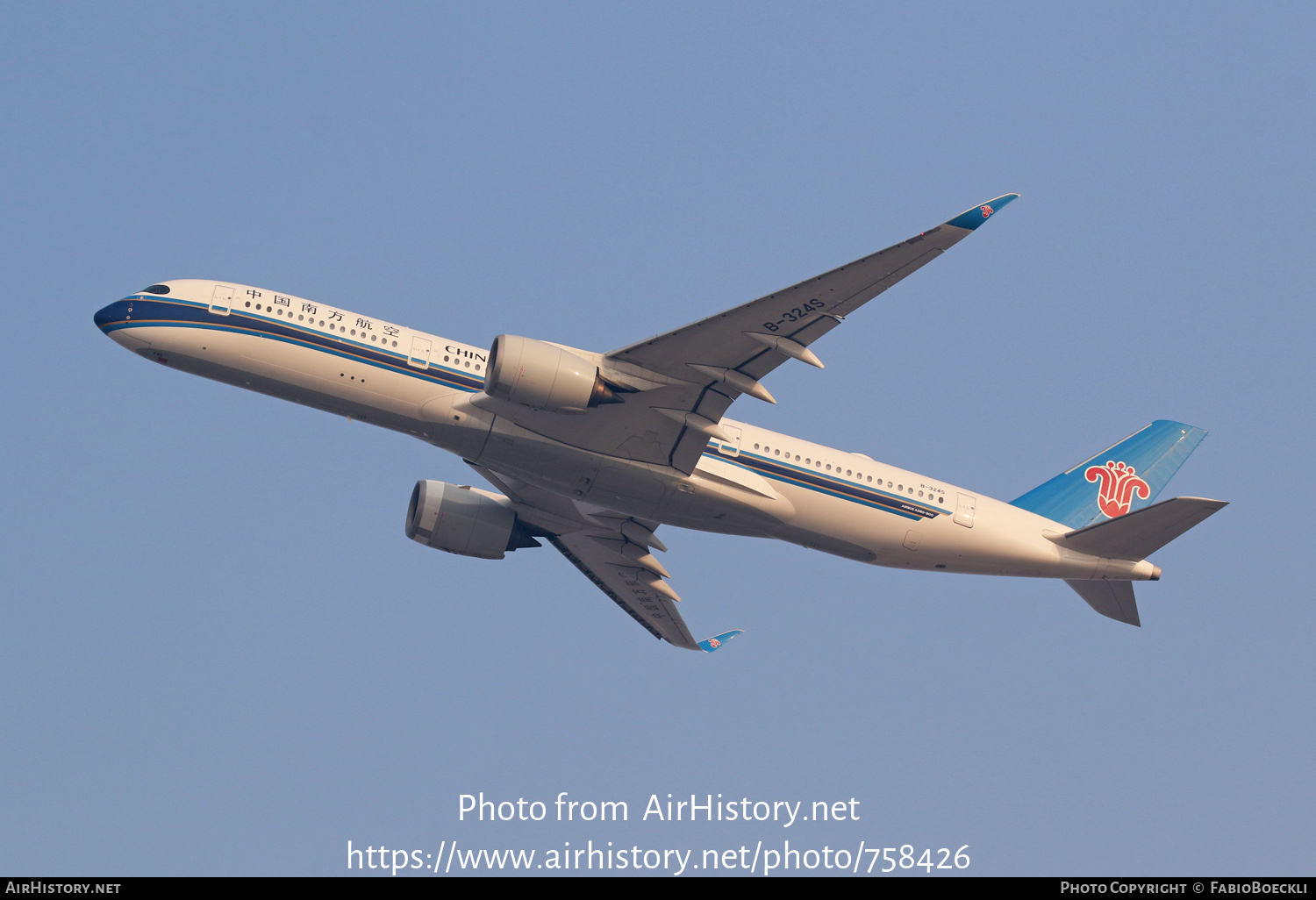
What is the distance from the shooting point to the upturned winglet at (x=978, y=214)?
87.6ft

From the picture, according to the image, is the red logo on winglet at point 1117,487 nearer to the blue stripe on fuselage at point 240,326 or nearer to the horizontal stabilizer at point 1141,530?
the horizontal stabilizer at point 1141,530

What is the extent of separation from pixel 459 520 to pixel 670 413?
1047 centimetres

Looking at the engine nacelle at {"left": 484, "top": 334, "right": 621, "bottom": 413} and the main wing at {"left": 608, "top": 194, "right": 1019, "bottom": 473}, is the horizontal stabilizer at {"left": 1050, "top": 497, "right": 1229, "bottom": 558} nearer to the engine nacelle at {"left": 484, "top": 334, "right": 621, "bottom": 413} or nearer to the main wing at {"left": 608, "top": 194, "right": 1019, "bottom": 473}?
the main wing at {"left": 608, "top": 194, "right": 1019, "bottom": 473}

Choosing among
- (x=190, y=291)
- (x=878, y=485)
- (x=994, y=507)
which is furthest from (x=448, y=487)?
(x=994, y=507)

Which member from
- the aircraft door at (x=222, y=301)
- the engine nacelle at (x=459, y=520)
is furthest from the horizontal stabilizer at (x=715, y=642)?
the aircraft door at (x=222, y=301)

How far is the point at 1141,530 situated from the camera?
3609 centimetres

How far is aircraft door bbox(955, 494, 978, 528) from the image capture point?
36.4 meters

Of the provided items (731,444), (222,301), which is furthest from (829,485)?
(222,301)

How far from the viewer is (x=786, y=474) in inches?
1363

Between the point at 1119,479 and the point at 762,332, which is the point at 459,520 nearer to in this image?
the point at 762,332

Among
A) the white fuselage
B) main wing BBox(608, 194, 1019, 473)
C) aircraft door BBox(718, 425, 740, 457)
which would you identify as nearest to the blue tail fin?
the white fuselage

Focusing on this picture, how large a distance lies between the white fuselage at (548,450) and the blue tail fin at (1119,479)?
314cm
